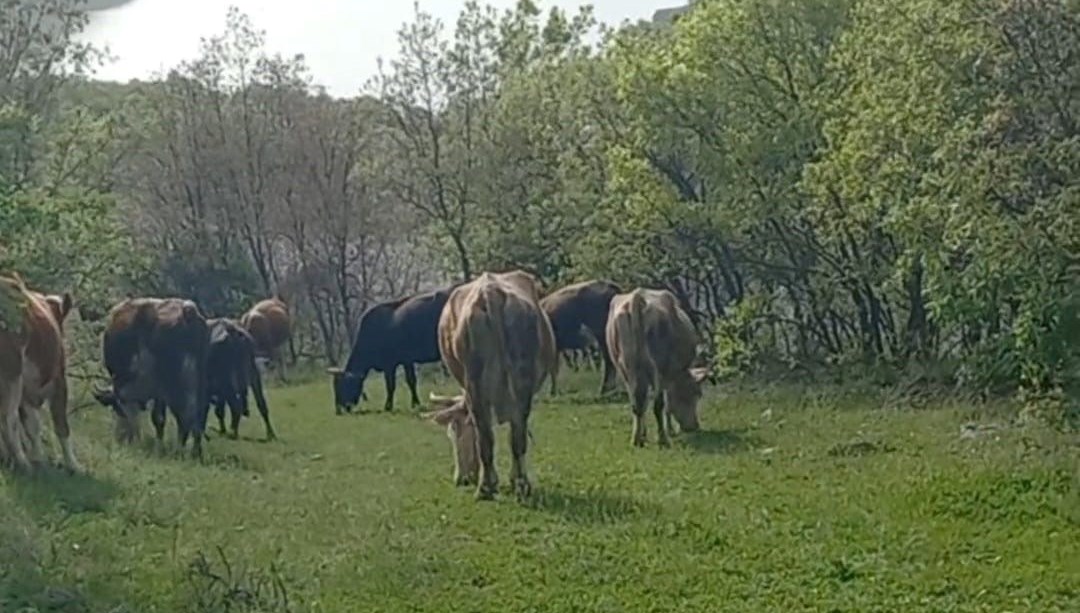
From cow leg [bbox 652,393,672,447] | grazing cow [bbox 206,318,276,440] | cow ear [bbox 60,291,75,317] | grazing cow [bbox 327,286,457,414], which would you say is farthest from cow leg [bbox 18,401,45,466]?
grazing cow [bbox 327,286,457,414]

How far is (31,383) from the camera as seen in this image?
13.9m

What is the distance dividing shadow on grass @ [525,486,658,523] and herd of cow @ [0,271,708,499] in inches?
14.0

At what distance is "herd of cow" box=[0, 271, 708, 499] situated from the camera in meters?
13.6

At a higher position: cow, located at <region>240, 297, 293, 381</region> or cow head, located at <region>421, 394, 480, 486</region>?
cow, located at <region>240, 297, 293, 381</region>

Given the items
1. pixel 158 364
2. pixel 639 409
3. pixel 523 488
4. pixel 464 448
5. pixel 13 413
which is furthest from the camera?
pixel 639 409

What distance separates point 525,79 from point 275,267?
16.1 metres

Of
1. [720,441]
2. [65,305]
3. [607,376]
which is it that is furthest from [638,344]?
[607,376]

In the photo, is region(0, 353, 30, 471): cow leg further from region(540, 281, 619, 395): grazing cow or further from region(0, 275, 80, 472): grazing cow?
region(540, 281, 619, 395): grazing cow

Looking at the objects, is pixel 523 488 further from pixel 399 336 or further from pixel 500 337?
pixel 399 336

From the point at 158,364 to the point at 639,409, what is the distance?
19.3ft

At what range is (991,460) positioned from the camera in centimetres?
1410

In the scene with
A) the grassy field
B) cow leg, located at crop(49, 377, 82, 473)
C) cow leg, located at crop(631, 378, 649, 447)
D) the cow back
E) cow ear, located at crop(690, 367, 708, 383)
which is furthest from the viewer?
the cow back

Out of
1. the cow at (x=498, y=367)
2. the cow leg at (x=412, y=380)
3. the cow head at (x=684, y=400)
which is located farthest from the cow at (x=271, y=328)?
the cow at (x=498, y=367)

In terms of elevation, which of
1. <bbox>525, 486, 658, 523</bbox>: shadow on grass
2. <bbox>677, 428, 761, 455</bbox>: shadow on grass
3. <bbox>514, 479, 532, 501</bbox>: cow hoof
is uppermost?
<bbox>514, 479, 532, 501</bbox>: cow hoof
